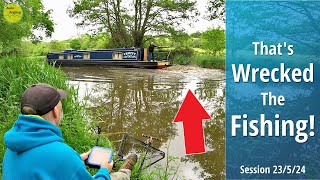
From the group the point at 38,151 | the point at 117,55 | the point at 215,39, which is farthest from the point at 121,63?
the point at 38,151

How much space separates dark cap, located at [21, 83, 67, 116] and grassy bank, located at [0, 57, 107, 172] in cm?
233

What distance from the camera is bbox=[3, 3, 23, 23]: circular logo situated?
7.72m

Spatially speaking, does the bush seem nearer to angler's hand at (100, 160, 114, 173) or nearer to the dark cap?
angler's hand at (100, 160, 114, 173)

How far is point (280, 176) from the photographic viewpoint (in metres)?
4.57

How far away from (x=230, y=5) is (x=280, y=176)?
28.3 ft

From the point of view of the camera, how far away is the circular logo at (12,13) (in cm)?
772

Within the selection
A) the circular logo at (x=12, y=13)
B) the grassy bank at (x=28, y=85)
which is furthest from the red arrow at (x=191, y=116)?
the circular logo at (x=12, y=13)

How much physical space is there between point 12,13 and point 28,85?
410 centimetres

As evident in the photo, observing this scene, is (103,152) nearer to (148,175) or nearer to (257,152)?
(148,175)

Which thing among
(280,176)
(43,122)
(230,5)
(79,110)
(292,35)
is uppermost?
(230,5)

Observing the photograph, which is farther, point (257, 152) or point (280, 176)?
point (257, 152)

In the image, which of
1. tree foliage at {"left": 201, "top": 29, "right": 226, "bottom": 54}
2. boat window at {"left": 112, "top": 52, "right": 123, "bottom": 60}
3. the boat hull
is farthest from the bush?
boat window at {"left": 112, "top": 52, "right": 123, "bottom": 60}

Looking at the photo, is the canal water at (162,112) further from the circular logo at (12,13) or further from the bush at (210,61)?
the bush at (210,61)

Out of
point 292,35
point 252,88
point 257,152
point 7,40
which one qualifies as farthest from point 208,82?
point 257,152
